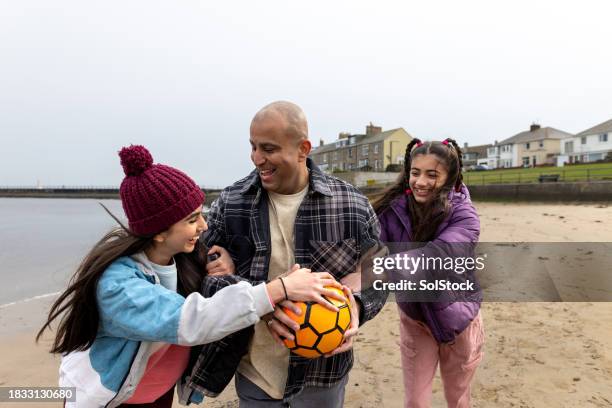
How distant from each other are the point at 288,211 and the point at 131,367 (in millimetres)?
1323

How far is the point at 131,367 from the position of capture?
7.24ft

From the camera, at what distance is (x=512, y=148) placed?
70312 millimetres

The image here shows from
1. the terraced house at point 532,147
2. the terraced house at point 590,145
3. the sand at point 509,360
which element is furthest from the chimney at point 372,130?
the sand at point 509,360

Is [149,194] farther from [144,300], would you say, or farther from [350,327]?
[350,327]

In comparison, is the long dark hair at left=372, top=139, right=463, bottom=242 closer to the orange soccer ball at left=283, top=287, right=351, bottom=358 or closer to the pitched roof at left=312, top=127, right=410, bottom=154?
the orange soccer ball at left=283, top=287, right=351, bottom=358

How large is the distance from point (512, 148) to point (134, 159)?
78611 mm

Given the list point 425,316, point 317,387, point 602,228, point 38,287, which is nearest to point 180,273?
point 317,387

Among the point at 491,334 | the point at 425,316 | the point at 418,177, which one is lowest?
the point at 491,334

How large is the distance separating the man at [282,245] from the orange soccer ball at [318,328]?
0.14m

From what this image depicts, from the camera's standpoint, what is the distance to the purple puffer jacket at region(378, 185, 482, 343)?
309cm

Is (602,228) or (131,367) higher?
(131,367)

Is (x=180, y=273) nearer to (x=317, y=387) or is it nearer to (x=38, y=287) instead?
(x=317, y=387)

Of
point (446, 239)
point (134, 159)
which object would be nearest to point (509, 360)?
point (446, 239)

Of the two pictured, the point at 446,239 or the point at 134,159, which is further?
the point at 446,239
